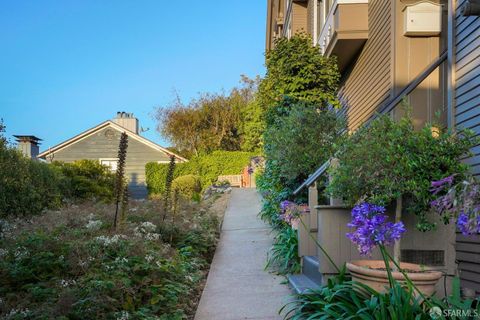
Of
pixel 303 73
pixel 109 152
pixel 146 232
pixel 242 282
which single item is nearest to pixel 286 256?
pixel 242 282

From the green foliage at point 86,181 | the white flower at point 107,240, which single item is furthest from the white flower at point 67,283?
the green foliage at point 86,181

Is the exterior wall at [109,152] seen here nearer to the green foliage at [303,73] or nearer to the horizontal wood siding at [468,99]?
the green foliage at [303,73]

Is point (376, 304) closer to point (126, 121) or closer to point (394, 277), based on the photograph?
point (394, 277)

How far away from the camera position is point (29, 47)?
11.6 m

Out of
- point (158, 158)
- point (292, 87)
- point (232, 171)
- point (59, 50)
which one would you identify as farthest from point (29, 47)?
point (158, 158)

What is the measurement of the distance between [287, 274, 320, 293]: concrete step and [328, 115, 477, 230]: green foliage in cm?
112

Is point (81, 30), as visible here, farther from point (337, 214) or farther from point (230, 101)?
point (230, 101)

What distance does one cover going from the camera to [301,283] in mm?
5199

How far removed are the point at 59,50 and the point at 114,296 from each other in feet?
34.3

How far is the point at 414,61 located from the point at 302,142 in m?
2.10

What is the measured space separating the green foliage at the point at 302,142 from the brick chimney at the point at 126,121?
2425 cm

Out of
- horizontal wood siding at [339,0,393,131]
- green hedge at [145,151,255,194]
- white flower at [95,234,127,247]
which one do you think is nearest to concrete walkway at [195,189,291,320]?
white flower at [95,234,127,247]

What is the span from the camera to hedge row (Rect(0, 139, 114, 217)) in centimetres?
1012

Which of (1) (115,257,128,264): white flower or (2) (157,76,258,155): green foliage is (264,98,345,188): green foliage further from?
(2) (157,76,258,155): green foliage
